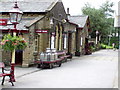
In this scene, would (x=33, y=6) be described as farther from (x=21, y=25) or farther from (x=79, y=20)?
(x=79, y=20)

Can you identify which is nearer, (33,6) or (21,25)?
(21,25)

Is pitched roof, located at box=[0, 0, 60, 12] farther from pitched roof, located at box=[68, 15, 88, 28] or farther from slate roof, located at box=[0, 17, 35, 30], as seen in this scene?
pitched roof, located at box=[68, 15, 88, 28]

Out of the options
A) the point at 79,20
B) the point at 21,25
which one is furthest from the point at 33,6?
the point at 79,20

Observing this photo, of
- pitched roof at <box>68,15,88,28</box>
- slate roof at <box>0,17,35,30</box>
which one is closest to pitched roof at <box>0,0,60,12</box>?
slate roof at <box>0,17,35,30</box>

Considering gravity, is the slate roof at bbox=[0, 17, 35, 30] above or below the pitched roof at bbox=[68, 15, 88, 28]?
below

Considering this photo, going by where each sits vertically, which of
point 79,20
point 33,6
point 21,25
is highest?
point 79,20

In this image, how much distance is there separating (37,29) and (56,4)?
14.5 ft

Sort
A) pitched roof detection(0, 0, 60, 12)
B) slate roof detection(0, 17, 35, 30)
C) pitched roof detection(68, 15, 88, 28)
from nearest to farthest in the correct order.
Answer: slate roof detection(0, 17, 35, 30), pitched roof detection(0, 0, 60, 12), pitched roof detection(68, 15, 88, 28)

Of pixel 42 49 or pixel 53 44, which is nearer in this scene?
pixel 42 49

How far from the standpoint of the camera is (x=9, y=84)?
10578 millimetres

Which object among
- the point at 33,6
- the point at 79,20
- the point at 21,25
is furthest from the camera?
the point at 79,20

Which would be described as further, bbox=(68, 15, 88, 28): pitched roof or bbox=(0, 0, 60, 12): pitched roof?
bbox=(68, 15, 88, 28): pitched roof

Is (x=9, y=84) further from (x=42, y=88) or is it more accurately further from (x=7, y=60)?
(x=7, y=60)

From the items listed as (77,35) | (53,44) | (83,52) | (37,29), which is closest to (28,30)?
(37,29)
